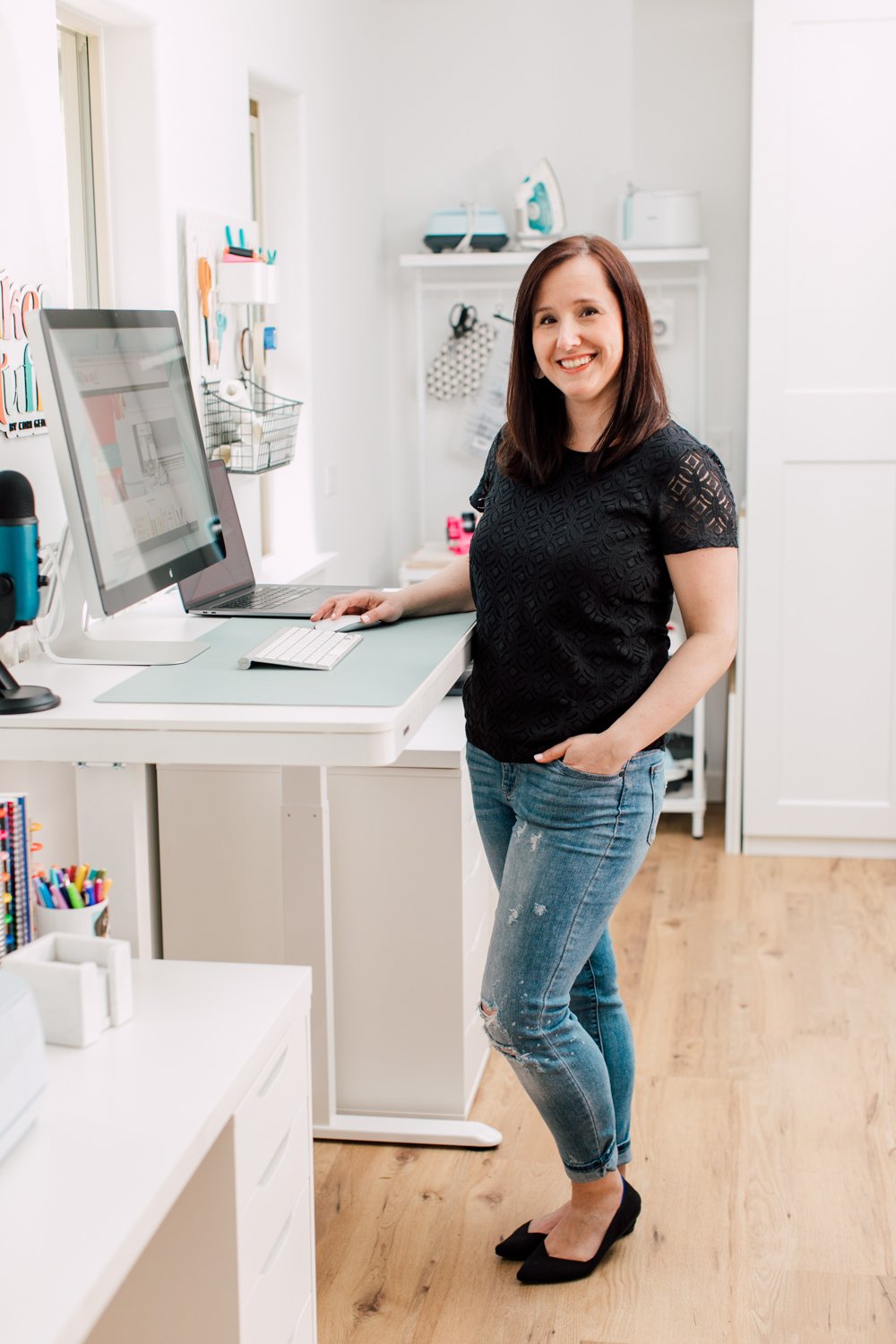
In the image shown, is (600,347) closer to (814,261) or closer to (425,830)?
(425,830)

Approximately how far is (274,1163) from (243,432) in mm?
1743

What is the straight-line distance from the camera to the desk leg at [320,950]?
90.3 inches

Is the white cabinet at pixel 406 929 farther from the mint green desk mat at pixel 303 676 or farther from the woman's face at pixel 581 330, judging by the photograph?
the woman's face at pixel 581 330

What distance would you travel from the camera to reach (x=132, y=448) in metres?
1.91

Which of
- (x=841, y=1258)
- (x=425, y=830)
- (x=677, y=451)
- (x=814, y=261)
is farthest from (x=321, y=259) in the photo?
(x=841, y=1258)

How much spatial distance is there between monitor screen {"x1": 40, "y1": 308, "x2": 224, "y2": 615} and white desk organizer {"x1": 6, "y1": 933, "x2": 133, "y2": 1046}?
18.7 inches

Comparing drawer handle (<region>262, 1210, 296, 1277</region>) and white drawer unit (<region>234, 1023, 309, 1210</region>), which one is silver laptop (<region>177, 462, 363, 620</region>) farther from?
drawer handle (<region>262, 1210, 296, 1277</region>)

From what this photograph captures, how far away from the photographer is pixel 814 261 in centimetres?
359

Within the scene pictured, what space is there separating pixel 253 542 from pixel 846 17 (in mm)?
1904

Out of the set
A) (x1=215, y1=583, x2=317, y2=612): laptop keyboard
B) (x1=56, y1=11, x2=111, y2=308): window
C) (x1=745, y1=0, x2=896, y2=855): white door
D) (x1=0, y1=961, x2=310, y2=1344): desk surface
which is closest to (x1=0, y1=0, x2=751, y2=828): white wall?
(x1=745, y1=0, x2=896, y2=855): white door

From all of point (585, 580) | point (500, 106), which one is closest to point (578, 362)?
point (585, 580)

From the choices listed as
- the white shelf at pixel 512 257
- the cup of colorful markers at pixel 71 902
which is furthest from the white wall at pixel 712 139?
the cup of colorful markers at pixel 71 902

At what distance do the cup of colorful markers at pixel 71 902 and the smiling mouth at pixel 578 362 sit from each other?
0.83 m

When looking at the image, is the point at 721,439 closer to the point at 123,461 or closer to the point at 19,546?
the point at 123,461
